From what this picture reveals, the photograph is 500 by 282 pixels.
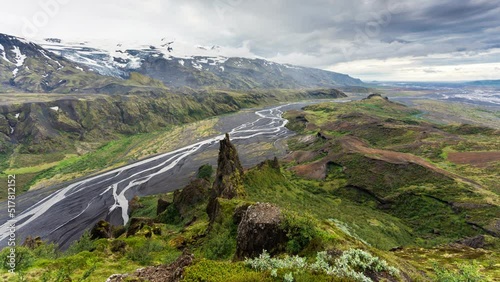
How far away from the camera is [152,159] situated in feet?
443

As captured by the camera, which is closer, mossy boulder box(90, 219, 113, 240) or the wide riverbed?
mossy boulder box(90, 219, 113, 240)

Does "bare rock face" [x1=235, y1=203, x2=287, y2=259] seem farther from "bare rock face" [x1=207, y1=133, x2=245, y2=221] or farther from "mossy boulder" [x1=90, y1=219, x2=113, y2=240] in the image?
"mossy boulder" [x1=90, y1=219, x2=113, y2=240]

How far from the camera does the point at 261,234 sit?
18.6 metres

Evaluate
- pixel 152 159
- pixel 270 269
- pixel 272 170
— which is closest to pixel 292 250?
pixel 270 269

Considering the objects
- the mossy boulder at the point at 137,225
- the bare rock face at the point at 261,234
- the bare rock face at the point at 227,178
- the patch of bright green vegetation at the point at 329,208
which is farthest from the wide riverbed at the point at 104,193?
the bare rock face at the point at 261,234

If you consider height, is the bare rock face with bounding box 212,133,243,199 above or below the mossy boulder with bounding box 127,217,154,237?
above

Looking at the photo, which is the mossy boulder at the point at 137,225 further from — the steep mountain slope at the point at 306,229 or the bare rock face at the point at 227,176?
the bare rock face at the point at 227,176

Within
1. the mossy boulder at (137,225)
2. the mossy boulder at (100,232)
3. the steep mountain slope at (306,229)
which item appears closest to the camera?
the steep mountain slope at (306,229)

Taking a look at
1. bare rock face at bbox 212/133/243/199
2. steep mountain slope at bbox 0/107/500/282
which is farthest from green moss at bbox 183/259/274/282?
bare rock face at bbox 212/133/243/199

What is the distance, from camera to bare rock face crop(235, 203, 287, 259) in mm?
18094

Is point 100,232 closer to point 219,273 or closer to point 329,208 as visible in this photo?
point 219,273

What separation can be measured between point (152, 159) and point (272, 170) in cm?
8650

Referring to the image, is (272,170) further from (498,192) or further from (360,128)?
(360,128)

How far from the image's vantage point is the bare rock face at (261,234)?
1809 cm
